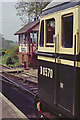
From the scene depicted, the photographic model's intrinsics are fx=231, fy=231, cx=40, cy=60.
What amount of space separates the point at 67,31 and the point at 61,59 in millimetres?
563

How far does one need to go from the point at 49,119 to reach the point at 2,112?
1732 millimetres

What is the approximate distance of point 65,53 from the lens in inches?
175

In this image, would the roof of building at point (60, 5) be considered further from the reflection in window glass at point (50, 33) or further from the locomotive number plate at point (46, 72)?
the locomotive number plate at point (46, 72)

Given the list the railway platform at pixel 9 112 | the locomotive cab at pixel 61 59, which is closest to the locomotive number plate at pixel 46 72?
the locomotive cab at pixel 61 59

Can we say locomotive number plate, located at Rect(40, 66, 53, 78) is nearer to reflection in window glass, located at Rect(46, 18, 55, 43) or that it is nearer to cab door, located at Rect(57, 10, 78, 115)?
cab door, located at Rect(57, 10, 78, 115)

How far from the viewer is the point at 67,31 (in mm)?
4504

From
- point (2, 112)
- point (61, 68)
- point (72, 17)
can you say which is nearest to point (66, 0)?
point (72, 17)

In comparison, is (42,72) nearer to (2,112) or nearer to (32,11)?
(2,112)

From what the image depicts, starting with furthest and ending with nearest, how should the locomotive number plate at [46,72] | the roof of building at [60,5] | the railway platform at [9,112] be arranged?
the railway platform at [9,112] → the locomotive number plate at [46,72] → the roof of building at [60,5]

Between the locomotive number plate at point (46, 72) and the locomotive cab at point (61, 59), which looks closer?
the locomotive cab at point (61, 59)

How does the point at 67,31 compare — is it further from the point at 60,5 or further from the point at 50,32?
the point at 50,32

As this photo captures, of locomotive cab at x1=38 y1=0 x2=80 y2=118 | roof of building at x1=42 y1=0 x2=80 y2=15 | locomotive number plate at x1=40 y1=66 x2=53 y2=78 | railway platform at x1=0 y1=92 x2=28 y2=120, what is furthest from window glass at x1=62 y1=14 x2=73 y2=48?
railway platform at x1=0 y1=92 x2=28 y2=120

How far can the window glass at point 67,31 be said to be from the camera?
14.4 feet

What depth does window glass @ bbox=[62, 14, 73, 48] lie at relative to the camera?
4.38 m
